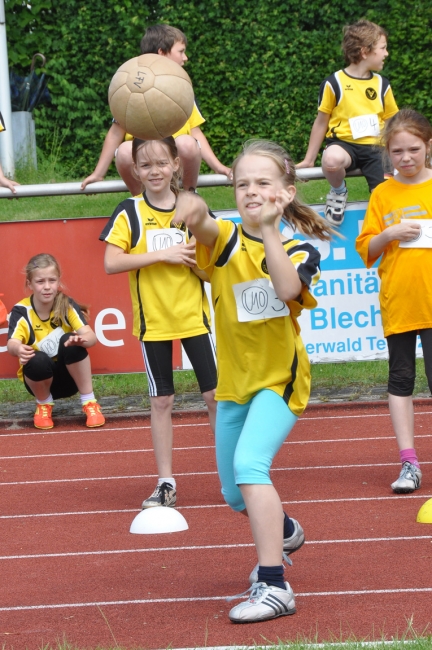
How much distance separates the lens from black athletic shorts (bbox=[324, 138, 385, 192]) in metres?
8.36

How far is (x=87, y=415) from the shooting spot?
8.43 meters

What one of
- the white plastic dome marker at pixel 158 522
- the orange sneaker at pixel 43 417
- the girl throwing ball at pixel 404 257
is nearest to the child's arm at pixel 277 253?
the white plastic dome marker at pixel 158 522

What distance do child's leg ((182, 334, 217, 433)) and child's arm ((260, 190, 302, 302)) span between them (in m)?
2.00

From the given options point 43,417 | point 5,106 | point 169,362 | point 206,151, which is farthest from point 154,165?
point 5,106

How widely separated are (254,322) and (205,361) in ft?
5.95

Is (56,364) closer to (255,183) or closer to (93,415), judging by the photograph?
(93,415)

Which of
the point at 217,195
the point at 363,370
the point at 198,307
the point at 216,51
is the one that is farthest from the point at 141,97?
the point at 216,51

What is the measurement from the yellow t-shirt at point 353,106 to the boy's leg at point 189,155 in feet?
4.90

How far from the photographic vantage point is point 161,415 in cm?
587

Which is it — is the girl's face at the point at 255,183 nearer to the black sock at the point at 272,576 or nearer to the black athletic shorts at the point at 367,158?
the black sock at the point at 272,576

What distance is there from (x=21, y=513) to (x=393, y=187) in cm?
285

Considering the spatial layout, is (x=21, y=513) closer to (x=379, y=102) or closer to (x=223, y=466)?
(x=223, y=466)

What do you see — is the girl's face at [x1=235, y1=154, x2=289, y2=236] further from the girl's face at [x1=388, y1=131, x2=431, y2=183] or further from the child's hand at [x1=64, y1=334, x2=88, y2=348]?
the child's hand at [x1=64, y1=334, x2=88, y2=348]

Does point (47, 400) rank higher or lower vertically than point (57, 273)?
lower
